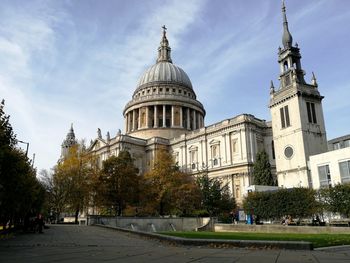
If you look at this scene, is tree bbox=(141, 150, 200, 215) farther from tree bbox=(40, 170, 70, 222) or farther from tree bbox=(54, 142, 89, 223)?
tree bbox=(40, 170, 70, 222)

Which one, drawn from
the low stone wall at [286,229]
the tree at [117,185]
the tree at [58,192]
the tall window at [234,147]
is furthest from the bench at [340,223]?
the tree at [58,192]

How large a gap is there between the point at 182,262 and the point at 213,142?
60.7 m

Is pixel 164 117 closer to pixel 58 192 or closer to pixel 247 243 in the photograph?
pixel 58 192

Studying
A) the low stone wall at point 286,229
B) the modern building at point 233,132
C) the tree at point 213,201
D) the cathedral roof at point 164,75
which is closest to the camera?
the low stone wall at point 286,229

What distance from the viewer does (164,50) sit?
111688 mm

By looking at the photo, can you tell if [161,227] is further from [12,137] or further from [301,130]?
[301,130]

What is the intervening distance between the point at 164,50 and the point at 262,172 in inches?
2654

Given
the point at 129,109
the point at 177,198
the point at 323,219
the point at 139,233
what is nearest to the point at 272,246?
→ the point at 139,233

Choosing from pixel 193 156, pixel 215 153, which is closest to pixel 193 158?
pixel 193 156

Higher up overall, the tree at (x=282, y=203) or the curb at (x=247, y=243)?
the tree at (x=282, y=203)

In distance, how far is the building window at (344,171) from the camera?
39.5 m

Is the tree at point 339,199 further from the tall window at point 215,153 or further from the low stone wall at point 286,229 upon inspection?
the tall window at point 215,153

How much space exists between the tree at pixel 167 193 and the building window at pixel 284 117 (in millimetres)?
17248

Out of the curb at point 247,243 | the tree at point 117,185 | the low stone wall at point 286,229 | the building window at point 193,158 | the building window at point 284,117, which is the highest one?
the building window at point 284,117
